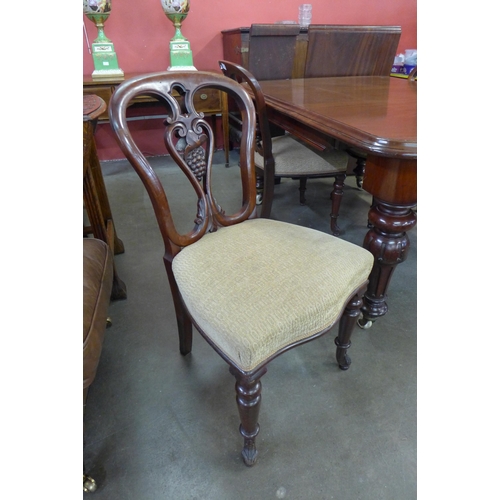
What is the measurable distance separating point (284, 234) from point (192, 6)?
271 cm

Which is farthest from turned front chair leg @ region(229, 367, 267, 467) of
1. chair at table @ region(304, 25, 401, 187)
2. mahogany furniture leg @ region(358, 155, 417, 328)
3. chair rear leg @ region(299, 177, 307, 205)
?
chair at table @ region(304, 25, 401, 187)

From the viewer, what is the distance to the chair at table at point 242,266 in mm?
725

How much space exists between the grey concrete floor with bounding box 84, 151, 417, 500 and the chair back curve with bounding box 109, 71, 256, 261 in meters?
0.51

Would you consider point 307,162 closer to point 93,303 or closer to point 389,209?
point 389,209

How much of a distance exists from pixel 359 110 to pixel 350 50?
1663 millimetres

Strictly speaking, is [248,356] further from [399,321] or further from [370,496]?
[399,321]

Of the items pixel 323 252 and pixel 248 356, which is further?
pixel 323 252

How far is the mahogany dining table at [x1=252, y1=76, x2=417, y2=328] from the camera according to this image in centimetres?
89

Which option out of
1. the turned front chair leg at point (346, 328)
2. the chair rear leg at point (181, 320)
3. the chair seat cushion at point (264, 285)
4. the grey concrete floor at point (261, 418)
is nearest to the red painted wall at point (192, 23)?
the grey concrete floor at point (261, 418)

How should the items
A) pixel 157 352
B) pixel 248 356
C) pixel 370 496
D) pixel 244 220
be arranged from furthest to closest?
1. pixel 157 352
2. pixel 244 220
3. pixel 370 496
4. pixel 248 356

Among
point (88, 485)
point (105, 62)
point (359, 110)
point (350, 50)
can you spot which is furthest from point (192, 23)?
point (88, 485)

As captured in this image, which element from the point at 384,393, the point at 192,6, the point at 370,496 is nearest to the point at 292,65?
the point at 192,6

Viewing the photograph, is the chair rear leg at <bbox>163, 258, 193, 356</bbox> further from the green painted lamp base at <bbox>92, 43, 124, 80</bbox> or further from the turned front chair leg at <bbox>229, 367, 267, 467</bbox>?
the green painted lamp base at <bbox>92, 43, 124, 80</bbox>

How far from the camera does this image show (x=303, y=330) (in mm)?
771
